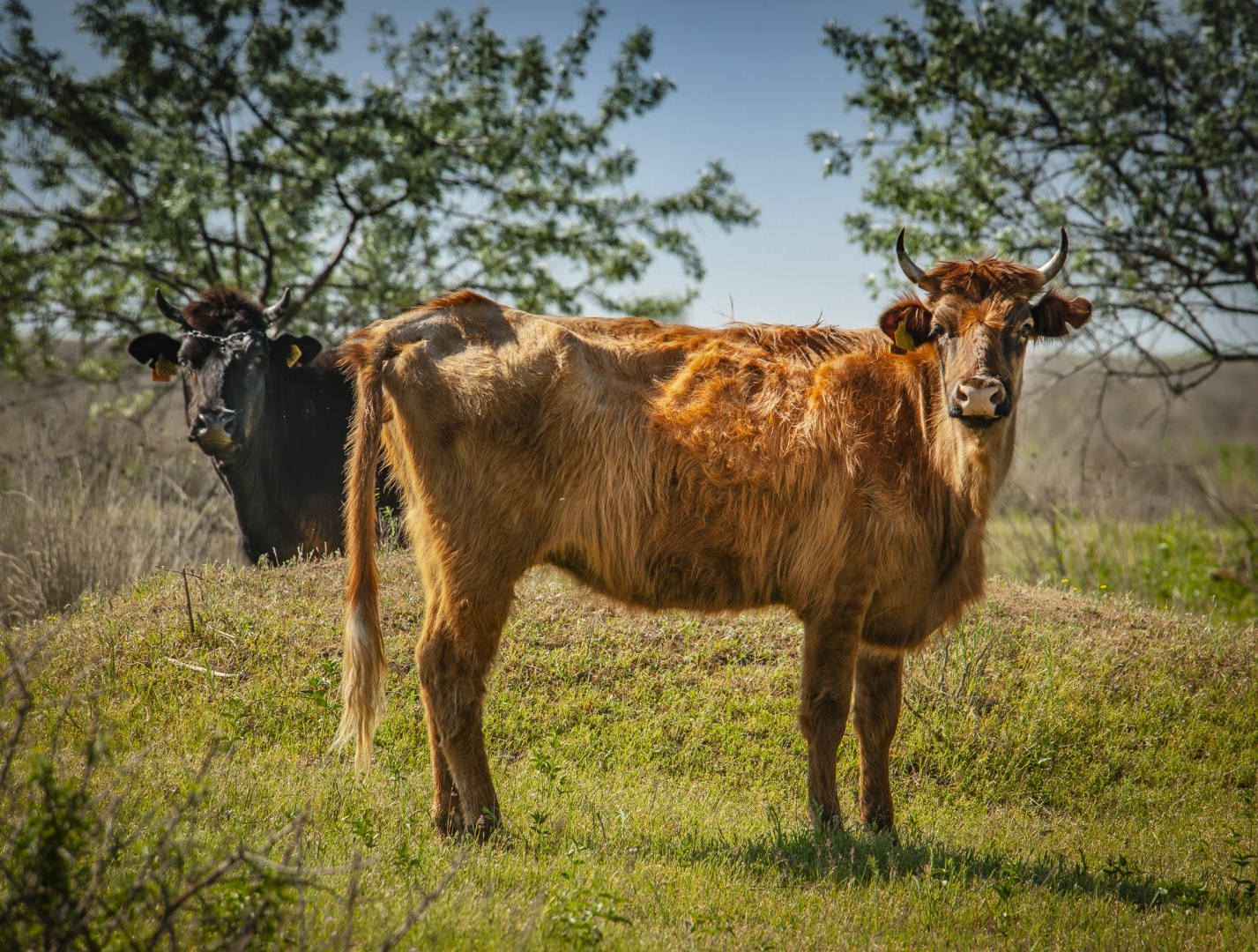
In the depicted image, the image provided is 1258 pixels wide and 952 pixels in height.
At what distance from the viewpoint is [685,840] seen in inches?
188

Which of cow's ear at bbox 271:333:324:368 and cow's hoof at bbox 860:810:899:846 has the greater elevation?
cow's ear at bbox 271:333:324:368

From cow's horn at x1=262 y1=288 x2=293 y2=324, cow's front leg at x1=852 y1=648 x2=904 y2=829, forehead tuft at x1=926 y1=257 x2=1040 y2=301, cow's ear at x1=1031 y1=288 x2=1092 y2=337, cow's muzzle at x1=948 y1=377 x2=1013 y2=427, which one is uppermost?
cow's horn at x1=262 y1=288 x2=293 y2=324

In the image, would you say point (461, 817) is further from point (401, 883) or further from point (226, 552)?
point (226, 552)

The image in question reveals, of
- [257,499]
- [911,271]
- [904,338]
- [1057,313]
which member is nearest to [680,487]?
[904,338]

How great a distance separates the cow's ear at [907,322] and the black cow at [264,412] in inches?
189

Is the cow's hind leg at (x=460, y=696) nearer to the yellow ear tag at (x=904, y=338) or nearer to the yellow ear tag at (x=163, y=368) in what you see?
the yellow ear tag at (x=904, y=338)

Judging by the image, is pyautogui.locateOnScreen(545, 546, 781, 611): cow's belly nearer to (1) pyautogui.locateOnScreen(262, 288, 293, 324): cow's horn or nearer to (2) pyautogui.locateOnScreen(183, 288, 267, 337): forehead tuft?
(2) pyautogui.locateOnScreen(183, 288, 267, 337): forehead tuft

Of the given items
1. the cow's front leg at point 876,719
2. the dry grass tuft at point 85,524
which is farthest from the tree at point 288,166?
the cow's front leg at point 876,719

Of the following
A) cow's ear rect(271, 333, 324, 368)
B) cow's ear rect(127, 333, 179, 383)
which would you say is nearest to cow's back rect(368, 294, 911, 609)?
cow's ear rect(271, 333, 324, 368)

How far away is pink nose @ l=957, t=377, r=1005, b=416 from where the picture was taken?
4.59 meters

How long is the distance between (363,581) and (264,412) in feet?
14.2

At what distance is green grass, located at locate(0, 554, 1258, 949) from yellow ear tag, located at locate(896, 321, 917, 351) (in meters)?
2.36

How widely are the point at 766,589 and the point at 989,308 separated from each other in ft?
6.14

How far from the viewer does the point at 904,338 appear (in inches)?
209
